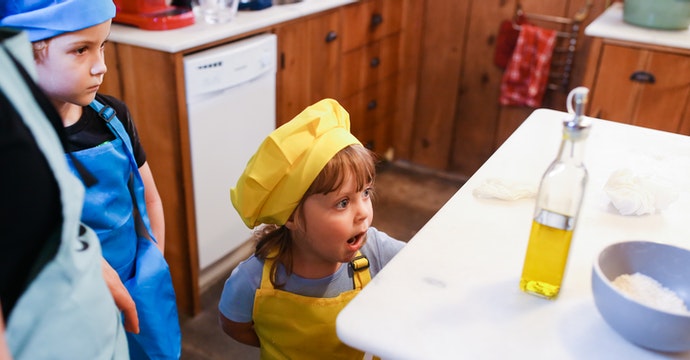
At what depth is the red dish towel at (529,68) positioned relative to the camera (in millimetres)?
2830

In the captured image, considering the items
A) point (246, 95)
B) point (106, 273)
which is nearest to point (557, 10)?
point (246, 95)

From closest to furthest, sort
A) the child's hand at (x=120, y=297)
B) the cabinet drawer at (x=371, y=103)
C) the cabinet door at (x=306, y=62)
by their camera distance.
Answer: the child's hand at (x=120, y=297), the cabinet door at (x=306, y=62), the cabinet drawer at (x=371, y=103)

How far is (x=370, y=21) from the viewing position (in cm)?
289

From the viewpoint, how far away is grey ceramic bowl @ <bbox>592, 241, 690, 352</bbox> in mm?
703

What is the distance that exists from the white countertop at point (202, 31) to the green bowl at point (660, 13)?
1.25 metres

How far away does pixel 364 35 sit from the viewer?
2.88 metres

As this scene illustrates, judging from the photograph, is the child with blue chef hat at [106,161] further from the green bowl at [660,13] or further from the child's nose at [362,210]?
the green bowl at [660,13]

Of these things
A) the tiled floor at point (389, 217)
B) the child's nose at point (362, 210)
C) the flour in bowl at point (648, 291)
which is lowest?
the tiled floor at point (389, 217)

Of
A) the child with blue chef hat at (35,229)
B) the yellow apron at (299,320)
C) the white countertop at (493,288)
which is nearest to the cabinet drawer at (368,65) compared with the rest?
the white countertop at (493,288)

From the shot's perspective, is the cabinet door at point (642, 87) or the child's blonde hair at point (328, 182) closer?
the child's blonde hair at point (328, 182)

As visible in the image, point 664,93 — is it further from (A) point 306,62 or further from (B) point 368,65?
(A) point 306,62

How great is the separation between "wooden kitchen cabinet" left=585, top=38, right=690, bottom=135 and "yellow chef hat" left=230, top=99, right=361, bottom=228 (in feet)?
5.91

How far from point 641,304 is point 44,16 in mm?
1011

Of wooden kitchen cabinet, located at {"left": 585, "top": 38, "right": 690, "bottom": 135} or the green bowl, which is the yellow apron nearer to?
wooden kitchen cabinet, located at {"left": 585, "top": 38, "right": 690, "bottom": 135}
